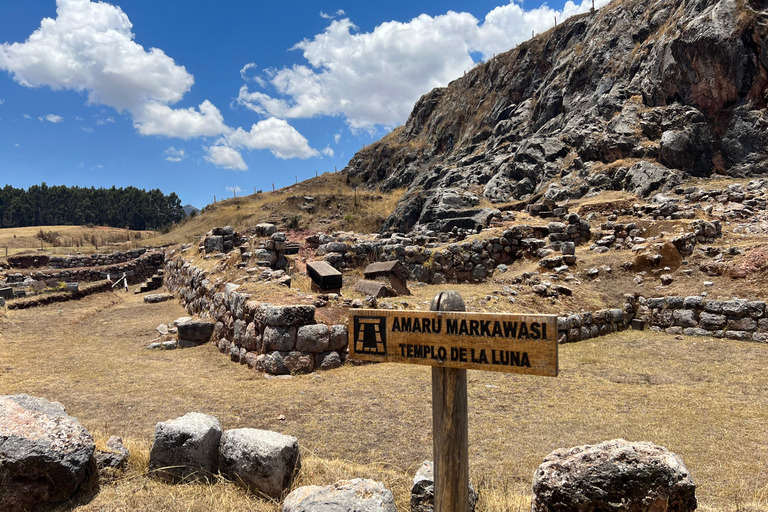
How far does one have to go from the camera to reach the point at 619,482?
2.98 m

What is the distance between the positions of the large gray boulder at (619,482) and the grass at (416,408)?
2.16 ft

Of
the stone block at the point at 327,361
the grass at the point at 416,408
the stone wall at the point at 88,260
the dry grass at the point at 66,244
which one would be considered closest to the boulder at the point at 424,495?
the grass at the point at 416,408

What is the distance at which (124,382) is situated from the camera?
796 centimetres

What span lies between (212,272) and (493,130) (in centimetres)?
3299

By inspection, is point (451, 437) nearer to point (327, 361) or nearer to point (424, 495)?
point (424, 495)

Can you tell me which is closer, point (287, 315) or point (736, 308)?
point (287, 315)

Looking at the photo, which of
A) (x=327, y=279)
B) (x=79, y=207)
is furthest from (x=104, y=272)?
(x=79, y=207)

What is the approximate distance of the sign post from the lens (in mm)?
2662

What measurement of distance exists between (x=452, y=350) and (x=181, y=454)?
3137mm

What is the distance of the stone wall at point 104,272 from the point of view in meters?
25.8

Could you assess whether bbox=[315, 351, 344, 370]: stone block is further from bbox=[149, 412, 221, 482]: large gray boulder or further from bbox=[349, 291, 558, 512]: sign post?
bbox=[349, 291, 558, 512]: sign post

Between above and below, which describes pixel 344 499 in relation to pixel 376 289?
below

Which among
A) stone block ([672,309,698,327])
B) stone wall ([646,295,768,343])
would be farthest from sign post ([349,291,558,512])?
stone block ([672,309,698,327])

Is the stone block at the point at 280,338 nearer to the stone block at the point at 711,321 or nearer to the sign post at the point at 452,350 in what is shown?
the sign post at the point at 452,350
